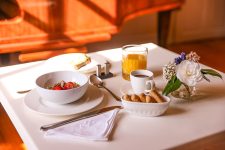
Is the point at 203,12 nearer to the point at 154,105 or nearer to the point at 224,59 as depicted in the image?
the point at 224,59

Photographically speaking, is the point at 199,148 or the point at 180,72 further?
the point at 180,72

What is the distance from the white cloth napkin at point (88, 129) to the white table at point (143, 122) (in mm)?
17

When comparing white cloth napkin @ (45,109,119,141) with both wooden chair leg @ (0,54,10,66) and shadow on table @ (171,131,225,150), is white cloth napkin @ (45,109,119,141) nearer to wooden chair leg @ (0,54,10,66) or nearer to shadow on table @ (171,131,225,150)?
shadow on table @ (171,131,225,150)

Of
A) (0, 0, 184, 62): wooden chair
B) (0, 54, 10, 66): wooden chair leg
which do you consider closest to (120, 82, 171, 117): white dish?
(0, 0, 184, 62): wooden chair

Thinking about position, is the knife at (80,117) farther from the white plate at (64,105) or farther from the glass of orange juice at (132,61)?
the glass of orange juice at (132,61)

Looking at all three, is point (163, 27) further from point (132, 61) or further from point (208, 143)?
point (208, 143)

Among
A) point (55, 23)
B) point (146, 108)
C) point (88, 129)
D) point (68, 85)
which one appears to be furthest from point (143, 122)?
point (55, 23)

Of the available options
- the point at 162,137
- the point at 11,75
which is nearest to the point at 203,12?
the point at 11,75

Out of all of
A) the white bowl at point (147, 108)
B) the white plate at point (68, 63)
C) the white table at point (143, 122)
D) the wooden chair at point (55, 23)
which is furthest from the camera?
the wooden chair at point (55, 23)

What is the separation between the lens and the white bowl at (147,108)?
992mm

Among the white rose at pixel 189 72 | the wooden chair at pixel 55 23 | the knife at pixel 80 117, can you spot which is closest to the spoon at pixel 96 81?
the knife at pixel 80 117

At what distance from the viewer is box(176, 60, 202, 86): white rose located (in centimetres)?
107

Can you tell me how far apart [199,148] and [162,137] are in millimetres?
103

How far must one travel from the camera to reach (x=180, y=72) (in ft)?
3.55
